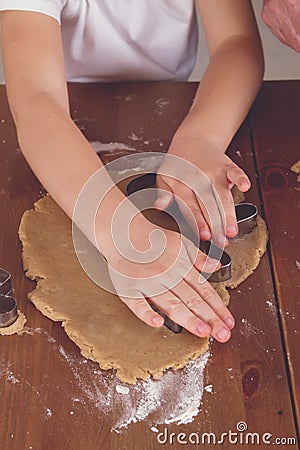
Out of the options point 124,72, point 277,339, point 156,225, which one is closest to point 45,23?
point 124,72

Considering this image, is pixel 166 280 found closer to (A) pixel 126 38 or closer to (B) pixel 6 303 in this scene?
(B) pixel 6 303

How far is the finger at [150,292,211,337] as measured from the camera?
83cm

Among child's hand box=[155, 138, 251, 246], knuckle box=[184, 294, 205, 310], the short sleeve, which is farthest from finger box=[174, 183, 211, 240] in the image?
the short sleeve

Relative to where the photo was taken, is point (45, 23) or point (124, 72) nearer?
point (45, 23)

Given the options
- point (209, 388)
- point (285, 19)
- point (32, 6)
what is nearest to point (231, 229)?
point (209, 388)

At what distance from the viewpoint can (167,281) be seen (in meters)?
0.89

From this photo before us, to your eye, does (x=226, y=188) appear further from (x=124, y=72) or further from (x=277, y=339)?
(x=124, y=72)

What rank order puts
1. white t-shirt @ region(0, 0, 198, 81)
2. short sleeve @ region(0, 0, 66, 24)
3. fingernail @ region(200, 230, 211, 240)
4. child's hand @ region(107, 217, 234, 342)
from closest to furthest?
child's hand @ region(107, 217, 234, 342), fingernail @ region(200, 230, 211, 240), short sleeve @ region(0, 0, 66, 24), white t-shirt @ region(0, 0, 198, 81)

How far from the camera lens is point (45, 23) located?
1.07 metres

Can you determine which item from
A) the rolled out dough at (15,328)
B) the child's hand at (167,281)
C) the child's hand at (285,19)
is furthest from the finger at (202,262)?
the child's hand at (285,19)

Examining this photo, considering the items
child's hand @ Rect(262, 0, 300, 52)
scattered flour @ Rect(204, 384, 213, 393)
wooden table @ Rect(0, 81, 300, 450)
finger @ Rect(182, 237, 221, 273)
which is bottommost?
scattered flour @ Rect(204, 384, 213, 393)

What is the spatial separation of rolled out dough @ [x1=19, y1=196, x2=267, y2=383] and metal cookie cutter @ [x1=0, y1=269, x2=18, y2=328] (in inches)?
1.1

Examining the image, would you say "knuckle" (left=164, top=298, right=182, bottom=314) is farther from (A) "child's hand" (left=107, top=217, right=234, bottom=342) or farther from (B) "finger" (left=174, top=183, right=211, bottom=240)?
(B) "finger" (left=174, top=183, right=211, bottom=240)

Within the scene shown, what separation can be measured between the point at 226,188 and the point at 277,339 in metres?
0.24
